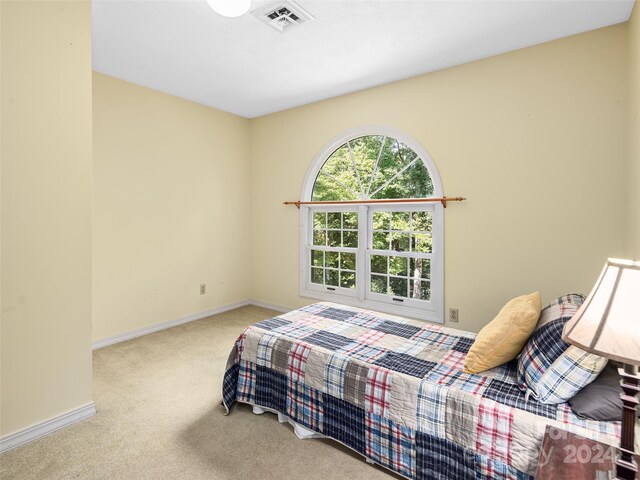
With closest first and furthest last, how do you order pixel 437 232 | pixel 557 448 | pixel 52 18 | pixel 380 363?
1. pixel 557 448
2. pixel 380 363
3. pixel 52 18
4. pixel 437 232

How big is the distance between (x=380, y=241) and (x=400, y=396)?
7.45 ft

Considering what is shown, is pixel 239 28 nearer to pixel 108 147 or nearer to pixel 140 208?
pixel 108 147

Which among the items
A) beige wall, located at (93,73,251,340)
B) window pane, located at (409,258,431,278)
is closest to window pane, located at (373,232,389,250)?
window pane, located at (409,258,431,278)

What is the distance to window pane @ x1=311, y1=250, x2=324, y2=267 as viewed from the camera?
432cm

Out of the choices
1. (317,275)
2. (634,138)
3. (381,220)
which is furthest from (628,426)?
(317,275)

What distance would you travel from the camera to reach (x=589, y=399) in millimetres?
1388

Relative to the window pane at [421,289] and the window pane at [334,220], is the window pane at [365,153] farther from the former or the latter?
the window pane at [421,289]

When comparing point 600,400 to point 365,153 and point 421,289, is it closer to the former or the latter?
point 421,289

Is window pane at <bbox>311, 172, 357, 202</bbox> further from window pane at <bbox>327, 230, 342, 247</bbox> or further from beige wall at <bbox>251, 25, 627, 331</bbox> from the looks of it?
beige wall at <bbox>251, 25, 627, 331</bbox>

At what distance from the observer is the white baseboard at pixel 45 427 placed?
190cm

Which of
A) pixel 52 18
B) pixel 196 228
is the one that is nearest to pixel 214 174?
pixel 196 228

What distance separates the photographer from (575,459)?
3.53ft

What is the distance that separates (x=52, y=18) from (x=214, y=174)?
97.4 inches

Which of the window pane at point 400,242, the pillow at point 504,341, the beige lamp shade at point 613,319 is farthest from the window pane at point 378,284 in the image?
the beige lamp shade at point 613,319
